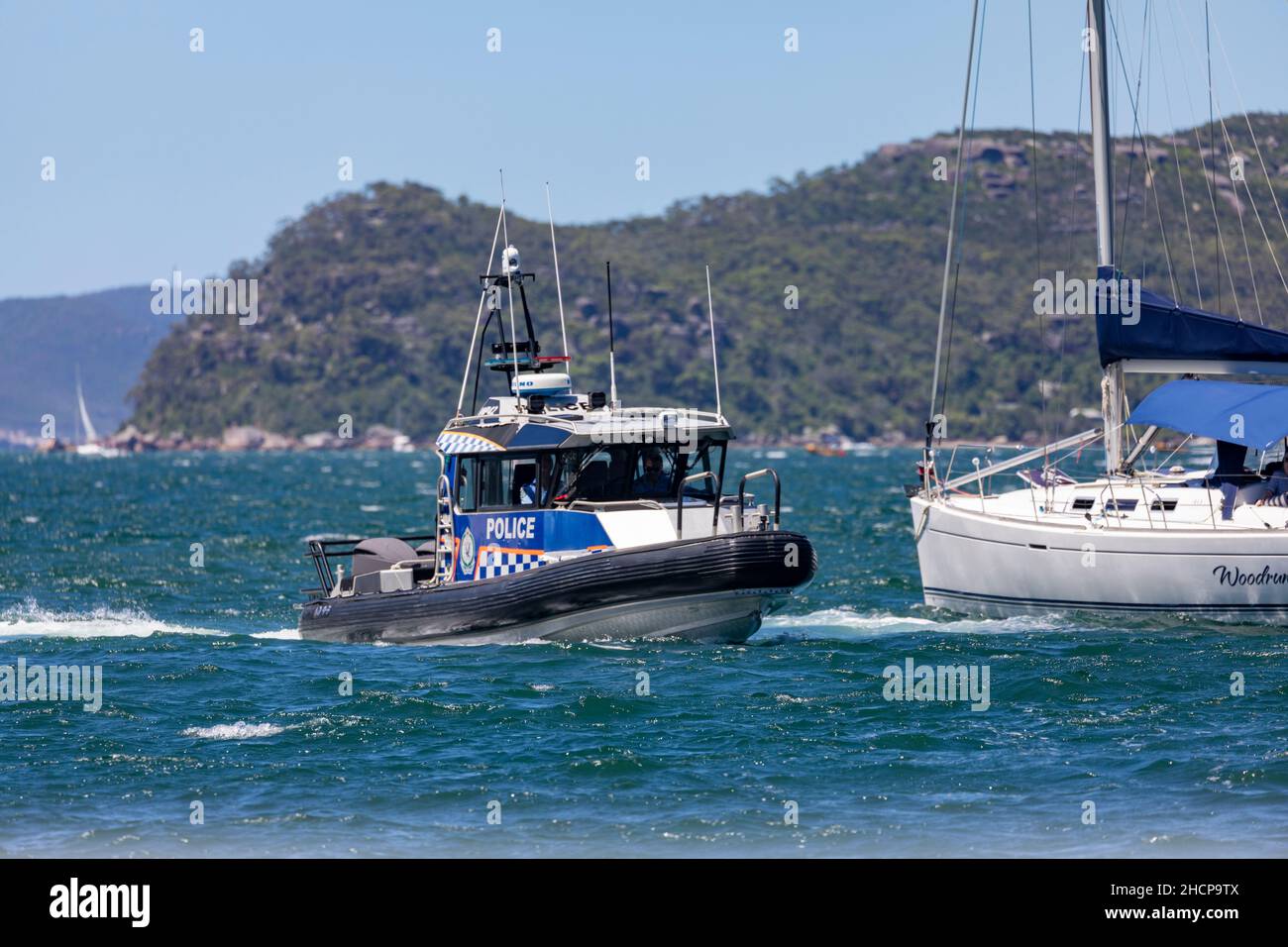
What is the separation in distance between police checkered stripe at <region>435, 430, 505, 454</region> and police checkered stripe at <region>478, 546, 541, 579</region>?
1.22 metres

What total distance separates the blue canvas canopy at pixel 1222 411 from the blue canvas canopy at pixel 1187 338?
1.29ft

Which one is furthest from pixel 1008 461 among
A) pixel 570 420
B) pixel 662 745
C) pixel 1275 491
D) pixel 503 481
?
pixel 662 745

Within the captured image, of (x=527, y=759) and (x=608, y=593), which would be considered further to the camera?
(x=608, y=593)

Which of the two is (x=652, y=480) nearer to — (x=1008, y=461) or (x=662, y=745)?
(x=662, y=745)

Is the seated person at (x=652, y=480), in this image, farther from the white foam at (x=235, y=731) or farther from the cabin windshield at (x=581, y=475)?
the white foam at (x=235, y=731)

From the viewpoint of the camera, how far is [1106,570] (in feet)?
78.4

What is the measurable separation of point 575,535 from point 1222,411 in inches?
355

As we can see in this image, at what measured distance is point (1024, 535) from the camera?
80.8 ft

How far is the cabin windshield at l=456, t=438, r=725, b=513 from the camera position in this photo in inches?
863

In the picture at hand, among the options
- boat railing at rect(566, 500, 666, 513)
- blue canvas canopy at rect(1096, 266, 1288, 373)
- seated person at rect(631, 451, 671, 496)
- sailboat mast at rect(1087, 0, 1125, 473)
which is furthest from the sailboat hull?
boat railing at rect(566, 500, 666, 513)

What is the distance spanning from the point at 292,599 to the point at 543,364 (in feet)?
32.3
